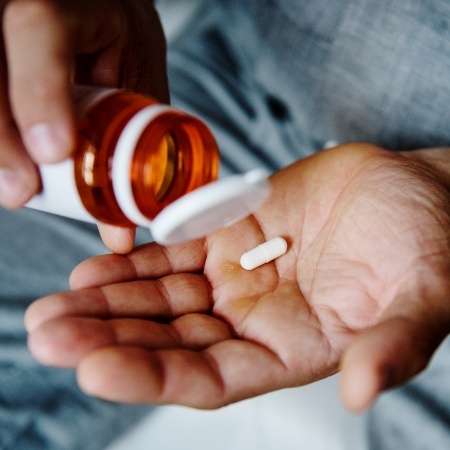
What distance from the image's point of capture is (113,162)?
746 millimetres

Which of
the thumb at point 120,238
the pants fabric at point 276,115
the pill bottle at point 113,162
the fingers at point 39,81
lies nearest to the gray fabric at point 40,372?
the pants fabric at point 276,115

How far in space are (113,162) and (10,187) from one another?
5.5 inches

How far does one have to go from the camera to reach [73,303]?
79 centimetres

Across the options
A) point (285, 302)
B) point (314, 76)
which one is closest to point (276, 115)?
point (314, 76)

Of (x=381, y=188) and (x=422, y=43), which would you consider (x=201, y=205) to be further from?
(x=422, y=43)

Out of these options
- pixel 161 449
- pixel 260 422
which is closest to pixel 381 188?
pixel 260 422

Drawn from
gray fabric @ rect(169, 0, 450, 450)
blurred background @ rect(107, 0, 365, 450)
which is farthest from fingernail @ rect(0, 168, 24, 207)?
gray fabric @ rect(169, 0, 450, 450)

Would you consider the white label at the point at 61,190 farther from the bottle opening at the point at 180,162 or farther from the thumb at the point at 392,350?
the thumb at the point at 392,350

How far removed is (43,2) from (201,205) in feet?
1.12

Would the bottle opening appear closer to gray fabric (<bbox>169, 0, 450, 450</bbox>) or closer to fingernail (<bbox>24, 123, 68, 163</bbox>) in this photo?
fingernail (<bbox>24, 123, 68, 163</bbox>)

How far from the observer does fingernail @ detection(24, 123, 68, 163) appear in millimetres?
693

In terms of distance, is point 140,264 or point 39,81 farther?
point 140,264

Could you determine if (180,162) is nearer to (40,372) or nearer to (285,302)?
(285,302)

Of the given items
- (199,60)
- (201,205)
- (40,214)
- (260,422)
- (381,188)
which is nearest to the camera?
(201,205)
